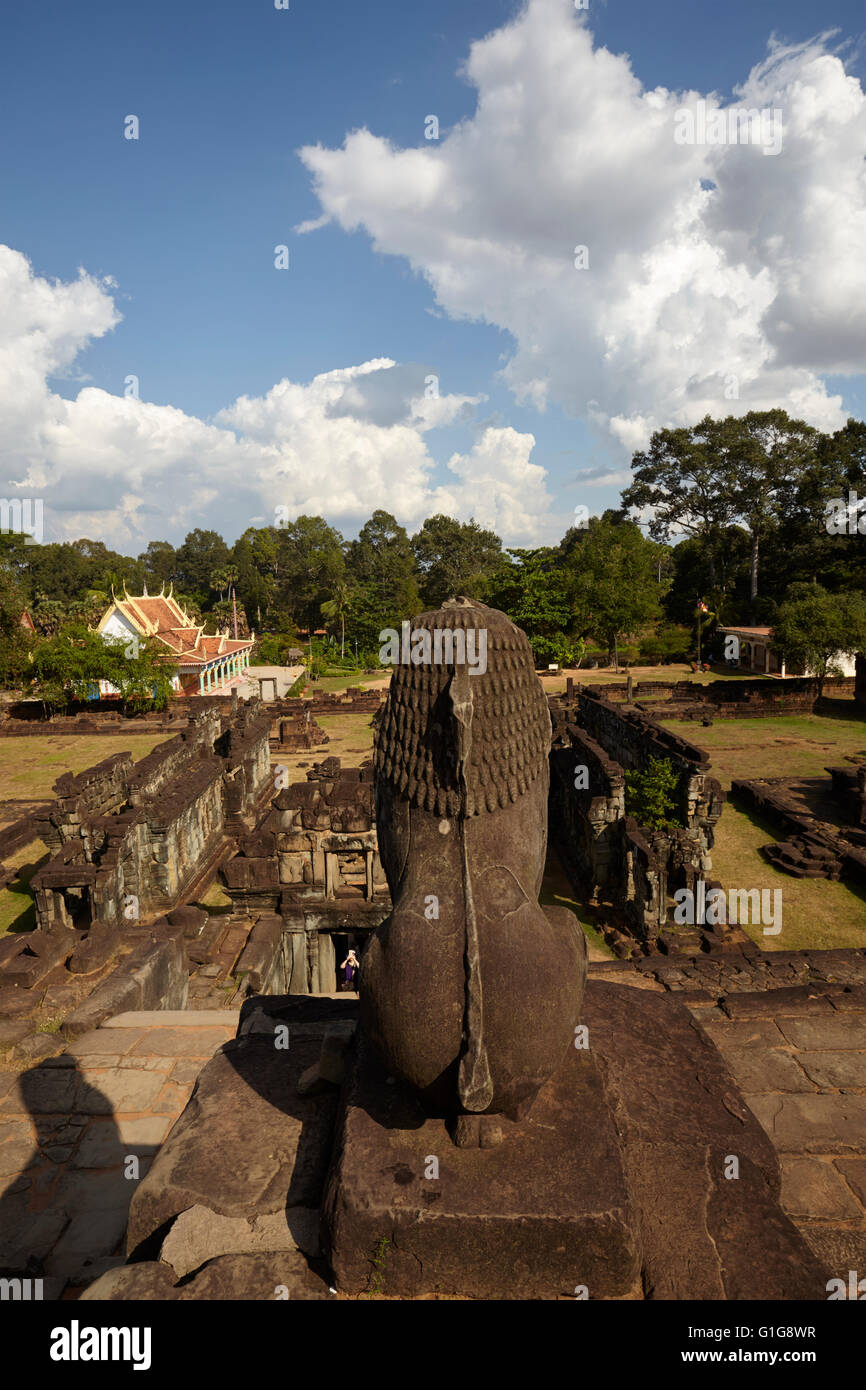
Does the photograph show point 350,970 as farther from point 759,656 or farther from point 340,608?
point 340,608

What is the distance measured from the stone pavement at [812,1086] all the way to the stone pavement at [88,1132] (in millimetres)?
3748

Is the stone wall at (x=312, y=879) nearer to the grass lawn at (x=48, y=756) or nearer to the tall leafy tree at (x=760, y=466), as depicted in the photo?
the grass lawn at (x=48, y=756)

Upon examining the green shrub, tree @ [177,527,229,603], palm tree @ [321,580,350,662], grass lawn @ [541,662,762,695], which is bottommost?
the green shrub

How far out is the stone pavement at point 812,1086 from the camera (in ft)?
11.6

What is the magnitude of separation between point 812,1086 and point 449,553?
6453cm

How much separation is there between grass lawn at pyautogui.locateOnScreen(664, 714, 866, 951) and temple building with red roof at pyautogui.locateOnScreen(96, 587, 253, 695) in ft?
84.1

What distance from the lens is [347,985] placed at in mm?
9734

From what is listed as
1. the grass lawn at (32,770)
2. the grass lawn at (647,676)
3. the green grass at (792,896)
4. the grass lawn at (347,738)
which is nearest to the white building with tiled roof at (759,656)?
the grass lawn at (647,676)

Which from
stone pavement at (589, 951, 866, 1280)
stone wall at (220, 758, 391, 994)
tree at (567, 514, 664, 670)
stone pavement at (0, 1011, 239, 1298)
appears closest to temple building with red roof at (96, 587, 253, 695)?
tree at (567, 514, 664, 670)

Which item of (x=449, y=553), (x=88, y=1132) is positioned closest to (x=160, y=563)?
(x=449, y=553)

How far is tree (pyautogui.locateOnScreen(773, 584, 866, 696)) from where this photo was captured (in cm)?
2927

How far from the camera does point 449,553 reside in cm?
6694

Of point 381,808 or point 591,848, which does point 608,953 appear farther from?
point 381,808

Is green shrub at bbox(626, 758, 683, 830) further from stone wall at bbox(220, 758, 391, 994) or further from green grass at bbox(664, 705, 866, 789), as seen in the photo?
green grass at bbox(664, 705, 866, 789)
